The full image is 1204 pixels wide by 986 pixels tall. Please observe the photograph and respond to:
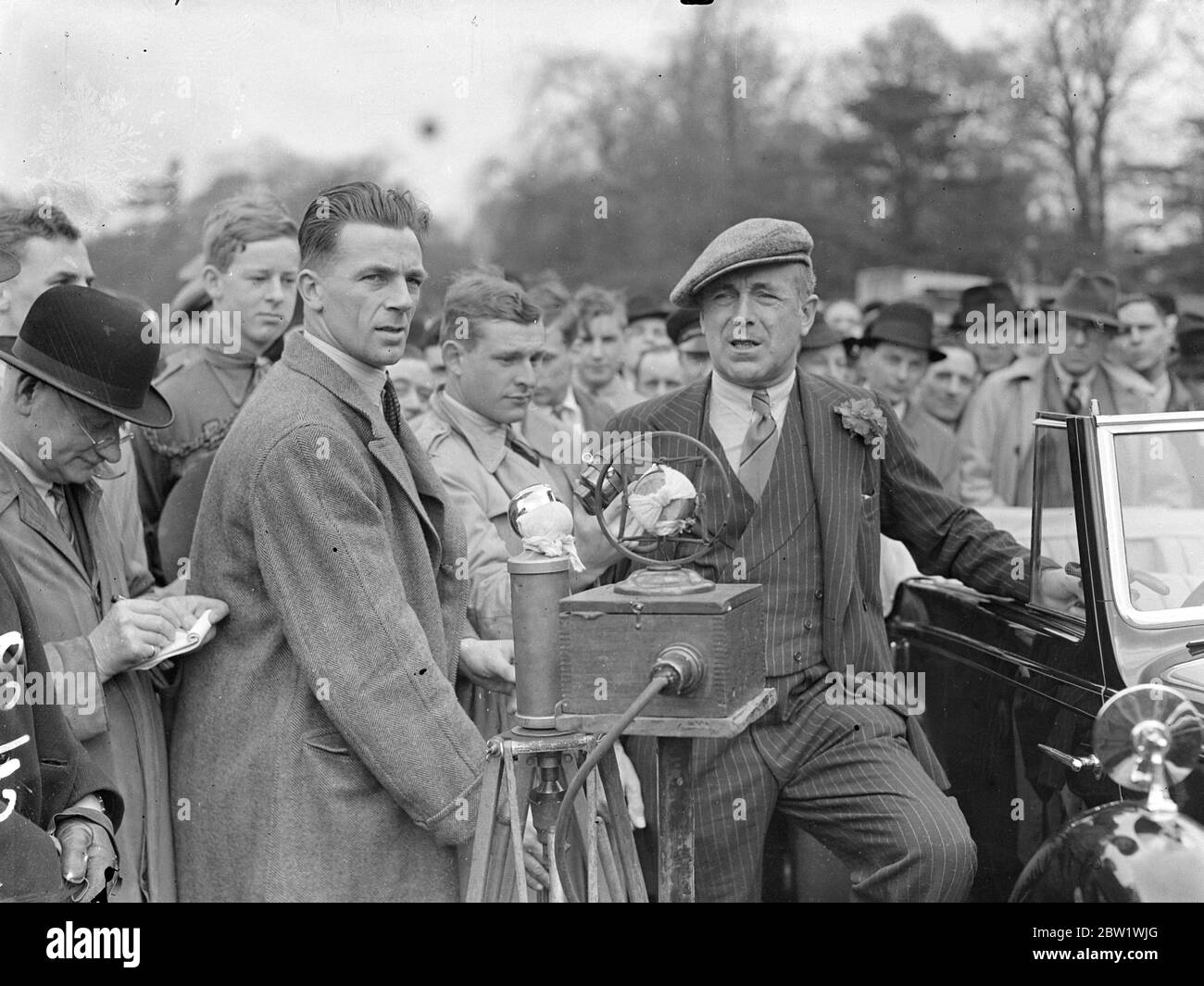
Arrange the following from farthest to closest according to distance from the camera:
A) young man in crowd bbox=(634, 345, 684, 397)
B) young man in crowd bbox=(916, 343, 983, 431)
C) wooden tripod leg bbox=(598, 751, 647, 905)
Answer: young man in crowd bbox=(634, 345, 684, 397) < young man in crowd bbox=(916, 343, 983, 431) < wooden tripod leg bbox=(598, 751, 647, 905)

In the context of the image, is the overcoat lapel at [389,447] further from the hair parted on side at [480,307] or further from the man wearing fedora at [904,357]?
the man wearing fedora at [904,357]

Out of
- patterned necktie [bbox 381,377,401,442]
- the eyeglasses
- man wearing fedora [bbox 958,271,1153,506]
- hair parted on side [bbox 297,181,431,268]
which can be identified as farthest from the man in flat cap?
man wearing fedora [bbox 958,271,1153,506]

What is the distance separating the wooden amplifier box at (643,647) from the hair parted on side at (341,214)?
1131 millimetres

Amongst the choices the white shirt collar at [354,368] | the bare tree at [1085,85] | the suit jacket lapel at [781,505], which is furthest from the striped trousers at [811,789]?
the bare tree at [1085,85]

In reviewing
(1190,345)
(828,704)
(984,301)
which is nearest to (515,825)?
(828,704)

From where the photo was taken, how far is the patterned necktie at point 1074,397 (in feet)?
18.8

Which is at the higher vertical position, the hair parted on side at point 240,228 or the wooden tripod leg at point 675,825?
the hair parted on side at point 240,228

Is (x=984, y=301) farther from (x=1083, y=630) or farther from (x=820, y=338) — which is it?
(x=1083, y=630)

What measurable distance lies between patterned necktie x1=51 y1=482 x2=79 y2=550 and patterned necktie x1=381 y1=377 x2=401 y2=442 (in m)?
0.82

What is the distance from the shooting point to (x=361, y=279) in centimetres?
309

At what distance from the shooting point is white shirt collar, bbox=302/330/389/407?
10.1 feet

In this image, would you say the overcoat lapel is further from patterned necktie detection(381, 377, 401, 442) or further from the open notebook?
the open notebook

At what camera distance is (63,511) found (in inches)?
124
